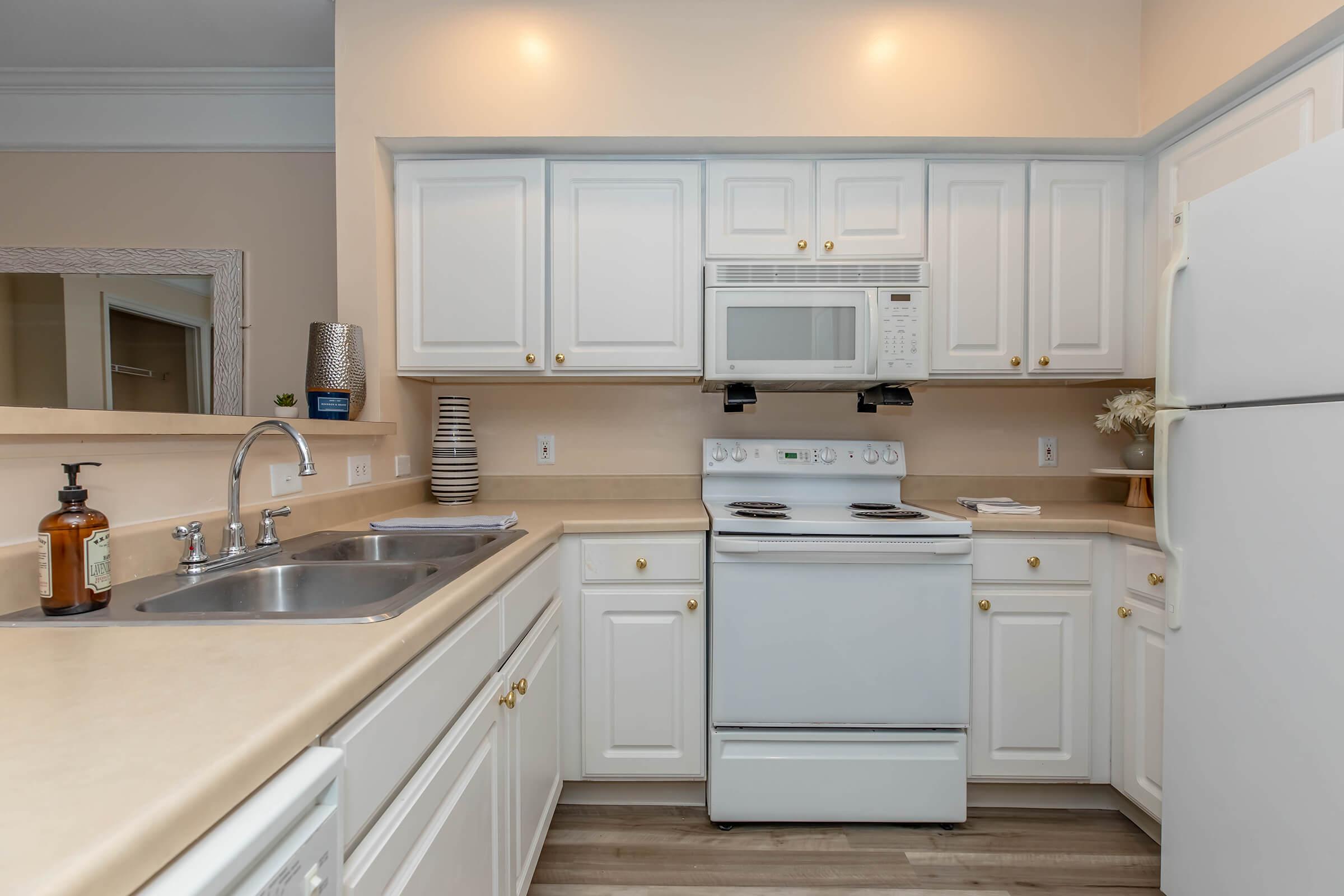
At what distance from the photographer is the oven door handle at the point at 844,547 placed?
1.86m

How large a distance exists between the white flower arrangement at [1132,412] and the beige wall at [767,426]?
22cm

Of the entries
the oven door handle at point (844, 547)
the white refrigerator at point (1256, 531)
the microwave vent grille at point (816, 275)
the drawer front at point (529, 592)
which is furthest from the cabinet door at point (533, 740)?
the white refrigerator at point (1256, 531)

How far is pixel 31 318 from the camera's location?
2.62 meters

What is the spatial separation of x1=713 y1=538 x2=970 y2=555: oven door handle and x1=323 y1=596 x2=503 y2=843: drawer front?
92 cm

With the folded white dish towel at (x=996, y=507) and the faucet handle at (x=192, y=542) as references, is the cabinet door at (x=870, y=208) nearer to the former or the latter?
the folded white dish towel at (x=996, y=507)

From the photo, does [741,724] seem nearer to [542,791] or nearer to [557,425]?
[542,791]

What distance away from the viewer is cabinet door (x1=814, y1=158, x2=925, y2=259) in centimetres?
216

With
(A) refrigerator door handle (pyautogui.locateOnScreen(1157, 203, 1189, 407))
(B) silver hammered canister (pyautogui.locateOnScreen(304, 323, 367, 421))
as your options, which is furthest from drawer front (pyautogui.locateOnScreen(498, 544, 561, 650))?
(A) refrigerator door handle (pyautogui.locateOnScreen(1157, 203, 1189, 407))

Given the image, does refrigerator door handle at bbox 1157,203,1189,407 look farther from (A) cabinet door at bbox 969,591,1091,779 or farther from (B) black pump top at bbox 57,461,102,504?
(B) black pump top at bbox 57,461,102,504

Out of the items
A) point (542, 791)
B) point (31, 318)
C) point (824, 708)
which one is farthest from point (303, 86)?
point (824, 708)

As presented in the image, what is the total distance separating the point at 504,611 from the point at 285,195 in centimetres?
225

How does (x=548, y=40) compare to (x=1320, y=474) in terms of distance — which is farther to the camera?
(x=548, y=40)

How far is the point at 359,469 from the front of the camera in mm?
1956

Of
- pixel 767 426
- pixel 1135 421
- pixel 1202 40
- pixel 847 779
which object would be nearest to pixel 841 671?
pixel 847 779
